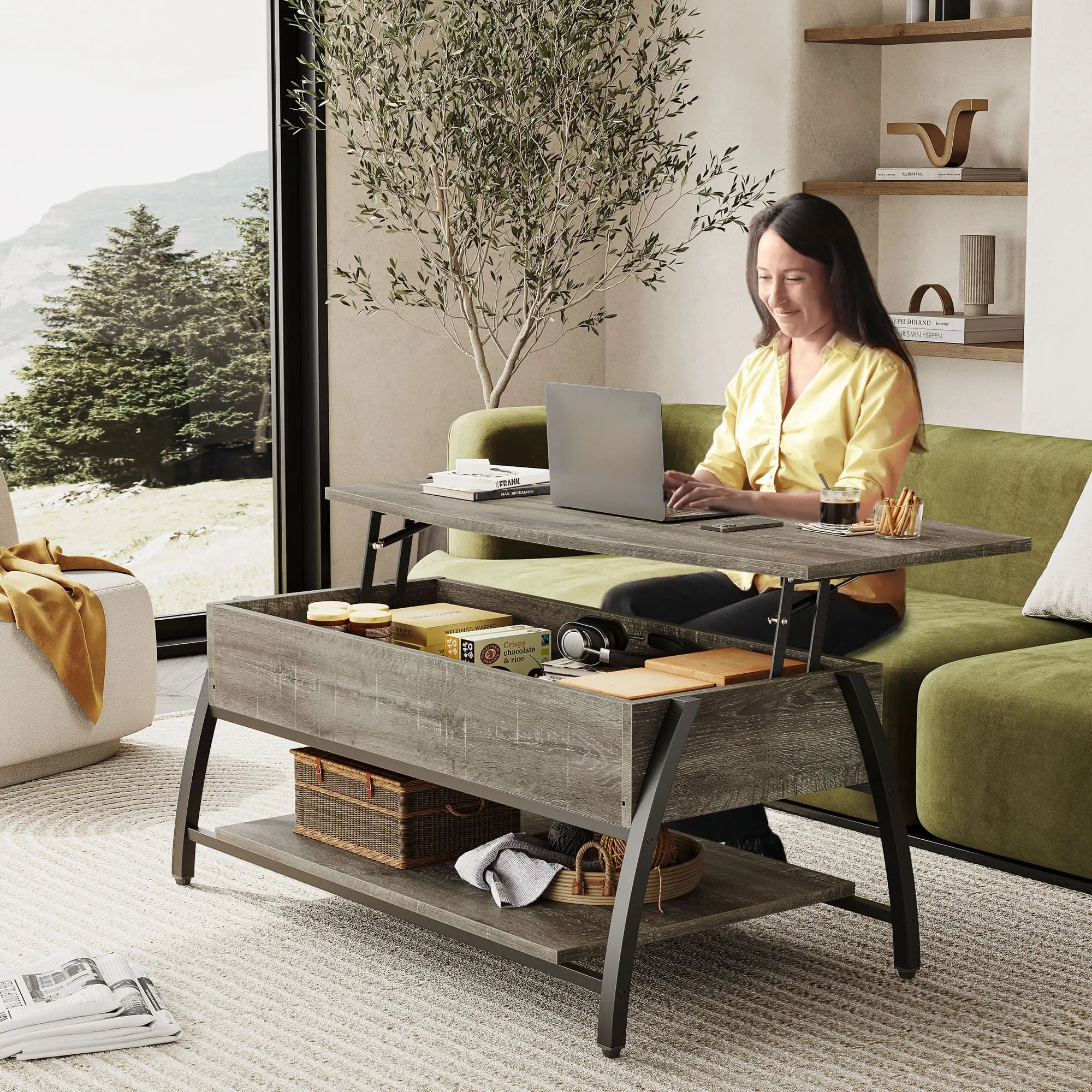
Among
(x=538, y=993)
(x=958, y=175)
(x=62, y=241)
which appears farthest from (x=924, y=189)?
(x=538, y=993)

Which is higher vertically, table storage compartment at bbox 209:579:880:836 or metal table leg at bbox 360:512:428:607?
metal table leg at bbox 360:512:428:607

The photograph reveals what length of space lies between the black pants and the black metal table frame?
0.66 feet

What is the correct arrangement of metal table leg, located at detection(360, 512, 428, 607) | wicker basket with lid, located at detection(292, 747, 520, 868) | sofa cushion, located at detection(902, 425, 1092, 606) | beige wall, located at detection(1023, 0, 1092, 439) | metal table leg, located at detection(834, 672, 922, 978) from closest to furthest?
metal table leg, located at detection(834, 672, 922, 978) → wicker basket with lid, located at detection(292, 747, 520, 868) → metal table leg, located at detection(360, 512, 428, 607) → sofa cushion, located at detection(902, 425, 1092, 606) → beige wall, located at detection(1023, 0, 1092, 439)

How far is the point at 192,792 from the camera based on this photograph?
3.02 meters

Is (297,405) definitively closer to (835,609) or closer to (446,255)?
(446,255)

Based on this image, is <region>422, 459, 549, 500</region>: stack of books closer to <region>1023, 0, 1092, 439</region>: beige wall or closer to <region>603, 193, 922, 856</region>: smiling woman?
<region>603, 193, 922, 856</region>: smiling woman

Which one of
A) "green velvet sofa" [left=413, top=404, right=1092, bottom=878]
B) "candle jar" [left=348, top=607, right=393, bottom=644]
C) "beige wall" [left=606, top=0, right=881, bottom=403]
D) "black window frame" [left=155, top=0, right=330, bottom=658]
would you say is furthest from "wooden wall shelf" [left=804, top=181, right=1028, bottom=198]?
"candle jar" [left=348, top=607, right=393, bottom=644]

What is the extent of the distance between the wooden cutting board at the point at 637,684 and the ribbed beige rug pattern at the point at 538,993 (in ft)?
1.25

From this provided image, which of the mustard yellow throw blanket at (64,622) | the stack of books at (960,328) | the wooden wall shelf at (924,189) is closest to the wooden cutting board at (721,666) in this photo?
the mustard yellow throw blanket at (64,622)

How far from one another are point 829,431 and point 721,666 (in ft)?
2.21

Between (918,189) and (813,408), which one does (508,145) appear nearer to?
(918,189)

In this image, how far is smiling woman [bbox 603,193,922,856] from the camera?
2838mm

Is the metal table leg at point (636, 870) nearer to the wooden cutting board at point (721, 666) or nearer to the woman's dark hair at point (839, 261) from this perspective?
the wooden cutting board at point (721, 666)

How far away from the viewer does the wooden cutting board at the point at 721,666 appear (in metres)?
2.40
